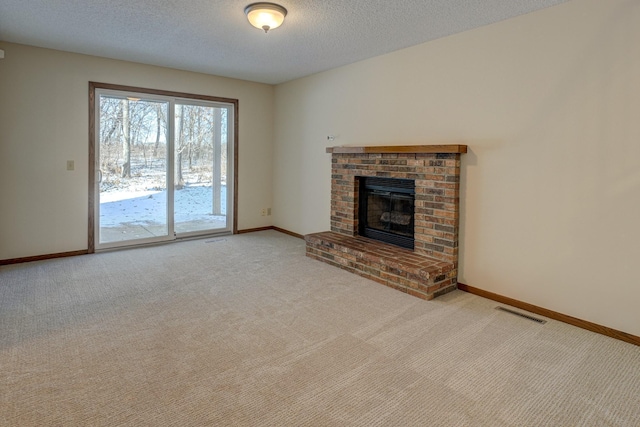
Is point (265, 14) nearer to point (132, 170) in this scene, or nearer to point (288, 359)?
point (288, 359)

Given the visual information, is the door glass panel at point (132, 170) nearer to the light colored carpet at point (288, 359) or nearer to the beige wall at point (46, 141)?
the beige wall at point (46, 141)

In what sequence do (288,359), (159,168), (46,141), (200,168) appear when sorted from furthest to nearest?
(200,168)
(159,168)
(46,141)
(288,359)

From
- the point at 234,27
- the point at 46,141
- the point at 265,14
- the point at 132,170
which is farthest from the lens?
the point at 132,170

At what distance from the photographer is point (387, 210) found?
454 cm

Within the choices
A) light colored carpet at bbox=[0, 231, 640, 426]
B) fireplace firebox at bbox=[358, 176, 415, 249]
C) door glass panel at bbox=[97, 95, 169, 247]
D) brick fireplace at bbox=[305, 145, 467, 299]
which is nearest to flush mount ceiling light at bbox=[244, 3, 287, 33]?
brick fireplace at bbox=[305, 145, 467, 299]

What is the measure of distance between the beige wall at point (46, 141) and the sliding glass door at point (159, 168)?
212 millimetres

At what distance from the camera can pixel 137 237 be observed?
17.5 feet

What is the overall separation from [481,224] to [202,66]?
156 inches

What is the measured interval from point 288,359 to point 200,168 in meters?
4.13

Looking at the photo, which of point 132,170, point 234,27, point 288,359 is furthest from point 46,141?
point 288,359

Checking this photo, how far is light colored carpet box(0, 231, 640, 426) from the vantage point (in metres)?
1.90

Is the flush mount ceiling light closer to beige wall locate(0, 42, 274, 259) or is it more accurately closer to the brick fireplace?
the brick fireplace

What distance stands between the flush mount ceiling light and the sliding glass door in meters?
2.68

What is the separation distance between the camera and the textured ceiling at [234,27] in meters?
3.07
